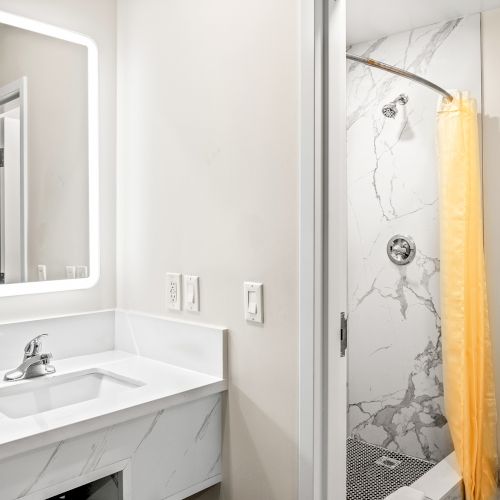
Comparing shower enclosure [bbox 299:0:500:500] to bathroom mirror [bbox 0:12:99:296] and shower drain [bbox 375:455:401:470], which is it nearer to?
shower drain [bbox 375:455:401:470]

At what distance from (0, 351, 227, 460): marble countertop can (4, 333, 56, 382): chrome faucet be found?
23mm

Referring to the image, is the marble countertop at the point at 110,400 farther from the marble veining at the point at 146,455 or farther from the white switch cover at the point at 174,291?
the white switch cover at the point at 174,291

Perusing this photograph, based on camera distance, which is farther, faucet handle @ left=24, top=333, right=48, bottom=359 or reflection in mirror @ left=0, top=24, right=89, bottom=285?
reflection in mirror @ left=0, top=24, right=89, bottom=285

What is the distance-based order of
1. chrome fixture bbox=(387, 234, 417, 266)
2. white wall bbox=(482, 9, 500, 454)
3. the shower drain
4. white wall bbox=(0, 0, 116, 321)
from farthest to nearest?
chrome fixture bbox=(387, 234, 417, 266)
the shower drain
white wall bbox=(482, 9, 500, 454)
white wall bbox=(0, 0, 116, 321)

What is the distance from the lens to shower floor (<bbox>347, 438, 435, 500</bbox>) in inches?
92.0

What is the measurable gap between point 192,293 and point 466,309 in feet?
4.07

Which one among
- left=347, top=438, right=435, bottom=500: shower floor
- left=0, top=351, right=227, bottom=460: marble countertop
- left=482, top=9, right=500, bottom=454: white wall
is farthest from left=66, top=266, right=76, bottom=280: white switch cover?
left=482, top=9, right=500, bottom=454: white wall

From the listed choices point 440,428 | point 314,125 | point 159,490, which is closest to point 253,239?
point 314,125

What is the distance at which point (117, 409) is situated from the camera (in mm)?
1343

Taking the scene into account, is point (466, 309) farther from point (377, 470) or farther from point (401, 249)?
point (377, 470)

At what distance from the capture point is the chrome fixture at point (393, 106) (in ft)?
8.79

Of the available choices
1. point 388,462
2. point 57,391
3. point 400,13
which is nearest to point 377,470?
point 388,462

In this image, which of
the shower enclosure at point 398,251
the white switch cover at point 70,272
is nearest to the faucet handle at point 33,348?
the white switch cover at point 70,272

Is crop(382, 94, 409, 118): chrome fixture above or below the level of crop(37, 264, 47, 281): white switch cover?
above
